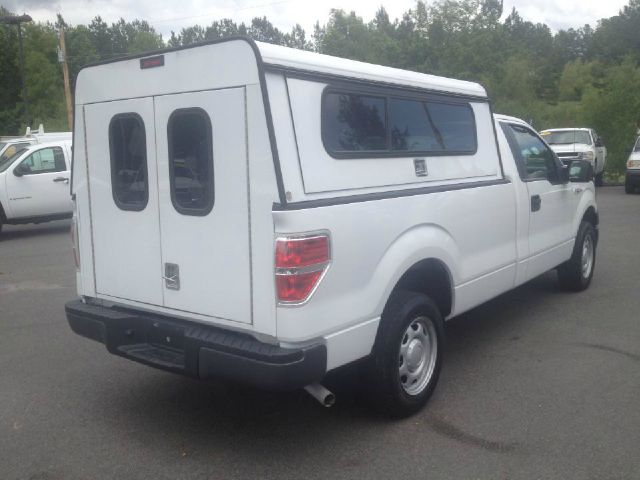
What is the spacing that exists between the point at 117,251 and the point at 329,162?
1.58 m

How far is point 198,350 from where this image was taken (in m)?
3.87

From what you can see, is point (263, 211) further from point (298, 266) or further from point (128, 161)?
point (128, 161)

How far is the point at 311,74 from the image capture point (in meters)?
3.90

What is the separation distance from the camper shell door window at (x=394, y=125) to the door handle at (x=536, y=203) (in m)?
1.04

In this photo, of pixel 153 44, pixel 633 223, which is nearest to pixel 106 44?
pixel 153 44

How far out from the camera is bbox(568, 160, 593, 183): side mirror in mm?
7055

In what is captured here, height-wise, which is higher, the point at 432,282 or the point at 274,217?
the point at 274,217

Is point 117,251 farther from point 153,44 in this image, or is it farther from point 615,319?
point 153,44

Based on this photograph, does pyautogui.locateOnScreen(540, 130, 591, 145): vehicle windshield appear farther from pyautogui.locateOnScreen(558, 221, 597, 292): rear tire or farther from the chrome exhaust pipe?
the chrome exhaust pipe

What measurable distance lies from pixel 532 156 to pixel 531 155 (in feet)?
0.08

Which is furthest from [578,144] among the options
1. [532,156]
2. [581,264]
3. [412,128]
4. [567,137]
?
[412,128]

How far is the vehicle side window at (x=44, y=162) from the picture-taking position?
13.9 metres

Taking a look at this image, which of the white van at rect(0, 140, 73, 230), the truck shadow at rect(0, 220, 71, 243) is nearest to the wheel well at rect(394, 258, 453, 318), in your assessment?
the white van at rect(0, 140, 73, 230)

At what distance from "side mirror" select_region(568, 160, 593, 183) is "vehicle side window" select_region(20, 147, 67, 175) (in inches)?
420
